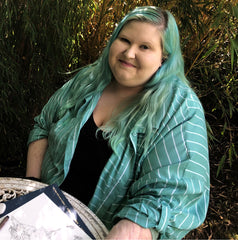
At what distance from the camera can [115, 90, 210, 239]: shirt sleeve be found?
103 cm

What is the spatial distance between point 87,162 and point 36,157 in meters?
0.33

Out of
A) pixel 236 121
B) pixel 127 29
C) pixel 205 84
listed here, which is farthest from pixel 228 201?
pixel 127 29

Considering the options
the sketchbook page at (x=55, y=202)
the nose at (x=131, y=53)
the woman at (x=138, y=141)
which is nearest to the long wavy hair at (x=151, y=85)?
the woman at (x=138, y=141)

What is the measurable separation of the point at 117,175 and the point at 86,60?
1.49 meters

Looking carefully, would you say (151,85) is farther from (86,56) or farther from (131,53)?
(86,56)

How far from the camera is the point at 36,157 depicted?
4.86 feet

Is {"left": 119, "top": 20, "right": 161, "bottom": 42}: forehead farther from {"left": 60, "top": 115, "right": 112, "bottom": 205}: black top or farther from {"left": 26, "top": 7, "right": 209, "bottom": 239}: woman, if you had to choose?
{"left": 60, "top": 115, "right": 112, "bottom": 205}: black top

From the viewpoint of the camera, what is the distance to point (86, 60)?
2479 millimetres

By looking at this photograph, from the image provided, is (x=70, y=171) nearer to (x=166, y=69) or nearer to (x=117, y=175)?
(x=117, y=175)

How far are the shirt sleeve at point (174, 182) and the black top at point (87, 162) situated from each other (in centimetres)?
19

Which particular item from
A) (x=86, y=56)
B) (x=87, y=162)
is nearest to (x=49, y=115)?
(x=87, y=162)

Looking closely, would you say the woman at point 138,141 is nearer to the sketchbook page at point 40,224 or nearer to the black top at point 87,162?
the black top at point 87,162

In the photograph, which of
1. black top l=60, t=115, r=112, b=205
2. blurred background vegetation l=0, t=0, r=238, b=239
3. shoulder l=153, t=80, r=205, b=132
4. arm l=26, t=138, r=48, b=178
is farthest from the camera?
blurred background vegetation l=0, t=0, r=238, b=239

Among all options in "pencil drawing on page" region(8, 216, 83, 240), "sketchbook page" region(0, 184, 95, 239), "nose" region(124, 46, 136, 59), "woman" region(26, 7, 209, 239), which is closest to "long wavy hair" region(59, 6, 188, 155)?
"woman" region(26, 7, 209, 239)
